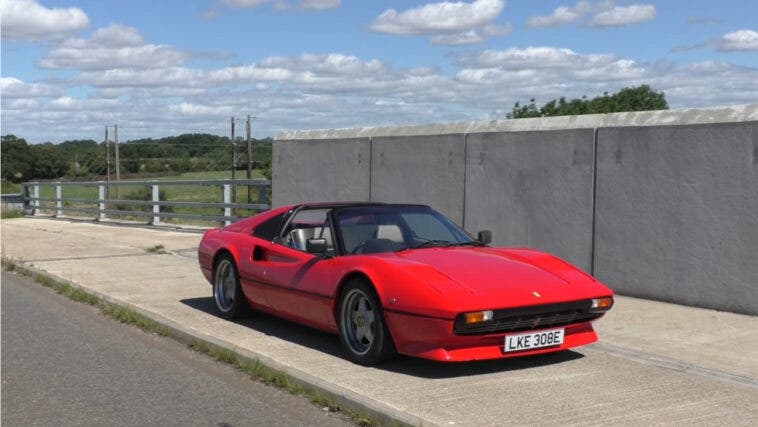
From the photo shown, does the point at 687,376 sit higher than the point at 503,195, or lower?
lower

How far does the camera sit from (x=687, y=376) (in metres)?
5.90

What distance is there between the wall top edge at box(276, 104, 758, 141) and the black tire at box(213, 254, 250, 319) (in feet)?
13.0

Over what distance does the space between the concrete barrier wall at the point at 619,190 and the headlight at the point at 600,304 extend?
251 cm

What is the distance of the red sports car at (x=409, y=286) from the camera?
5781mm

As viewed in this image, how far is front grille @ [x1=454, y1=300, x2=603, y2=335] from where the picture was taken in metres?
5.70

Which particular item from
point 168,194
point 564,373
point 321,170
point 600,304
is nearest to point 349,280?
point 564,373

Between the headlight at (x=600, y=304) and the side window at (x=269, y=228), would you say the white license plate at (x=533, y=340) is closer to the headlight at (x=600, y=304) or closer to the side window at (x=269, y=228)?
the headlight at (x=600, y=304)

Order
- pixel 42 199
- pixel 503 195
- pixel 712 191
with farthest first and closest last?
pixel 42 199
pixel 503 195
pixel 712 191

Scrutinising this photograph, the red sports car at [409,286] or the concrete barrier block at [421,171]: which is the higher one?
the concrete barrier block at [421,171]

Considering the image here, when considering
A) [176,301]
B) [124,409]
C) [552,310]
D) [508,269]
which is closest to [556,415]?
[552,310]

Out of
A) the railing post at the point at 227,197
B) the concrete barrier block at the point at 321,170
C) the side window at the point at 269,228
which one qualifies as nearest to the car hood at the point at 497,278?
the side window at the point at 269,228

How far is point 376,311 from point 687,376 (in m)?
2.18

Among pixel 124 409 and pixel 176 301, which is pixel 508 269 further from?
pixel 176 301

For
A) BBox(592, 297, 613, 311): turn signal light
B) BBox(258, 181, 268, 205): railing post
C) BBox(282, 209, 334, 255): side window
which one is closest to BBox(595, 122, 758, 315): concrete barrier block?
BBox(592, 297, 613, 311): turn signal light
